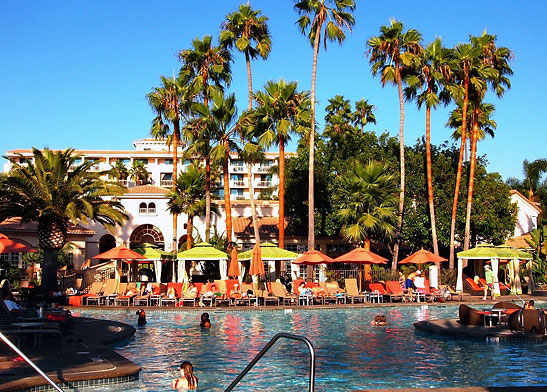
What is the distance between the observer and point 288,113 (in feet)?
119

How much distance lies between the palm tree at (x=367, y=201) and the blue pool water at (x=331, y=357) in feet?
45.7

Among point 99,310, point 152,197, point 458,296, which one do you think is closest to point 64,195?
point 99,310

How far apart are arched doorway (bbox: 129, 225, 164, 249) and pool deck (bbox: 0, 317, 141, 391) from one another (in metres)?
36.3

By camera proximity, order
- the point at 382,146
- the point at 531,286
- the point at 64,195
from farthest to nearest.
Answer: the point at 382,146
the point at 531,286
the point at 64,195

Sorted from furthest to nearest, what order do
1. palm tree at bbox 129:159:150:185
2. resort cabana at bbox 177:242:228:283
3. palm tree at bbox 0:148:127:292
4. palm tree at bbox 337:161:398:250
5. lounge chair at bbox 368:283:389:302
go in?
1. palm tree at bbox 129:159:150:185
2. palm tree at bbox 337:161:398:250
3. resort cabana at bbox 177:242:228:283
4. palm tree at bbox 0:148:127:292
5. lounge chair at bbox 368:283:389:302

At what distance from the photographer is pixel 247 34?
131 ft

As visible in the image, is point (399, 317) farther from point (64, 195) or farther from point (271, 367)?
point (64, 195)

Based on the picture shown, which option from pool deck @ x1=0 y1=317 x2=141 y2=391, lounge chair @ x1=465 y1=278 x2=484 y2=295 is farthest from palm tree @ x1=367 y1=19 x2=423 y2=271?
pool deck @ x1=0 y1=317 x2=141 y2=391

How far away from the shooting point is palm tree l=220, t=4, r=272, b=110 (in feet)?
130

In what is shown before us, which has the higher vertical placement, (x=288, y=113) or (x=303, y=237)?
(x=288, y=113)

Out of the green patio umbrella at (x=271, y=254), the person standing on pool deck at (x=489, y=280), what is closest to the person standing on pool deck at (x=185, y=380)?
the green patio umbrella at (x=271, y=254)

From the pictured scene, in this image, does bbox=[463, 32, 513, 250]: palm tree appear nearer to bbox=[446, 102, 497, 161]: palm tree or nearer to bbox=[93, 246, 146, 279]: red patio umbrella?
bbox=[446, 102, 497, 161]: palm tree

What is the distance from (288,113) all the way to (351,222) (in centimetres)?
724

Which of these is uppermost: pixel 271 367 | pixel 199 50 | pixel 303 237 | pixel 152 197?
pixel 199 50
